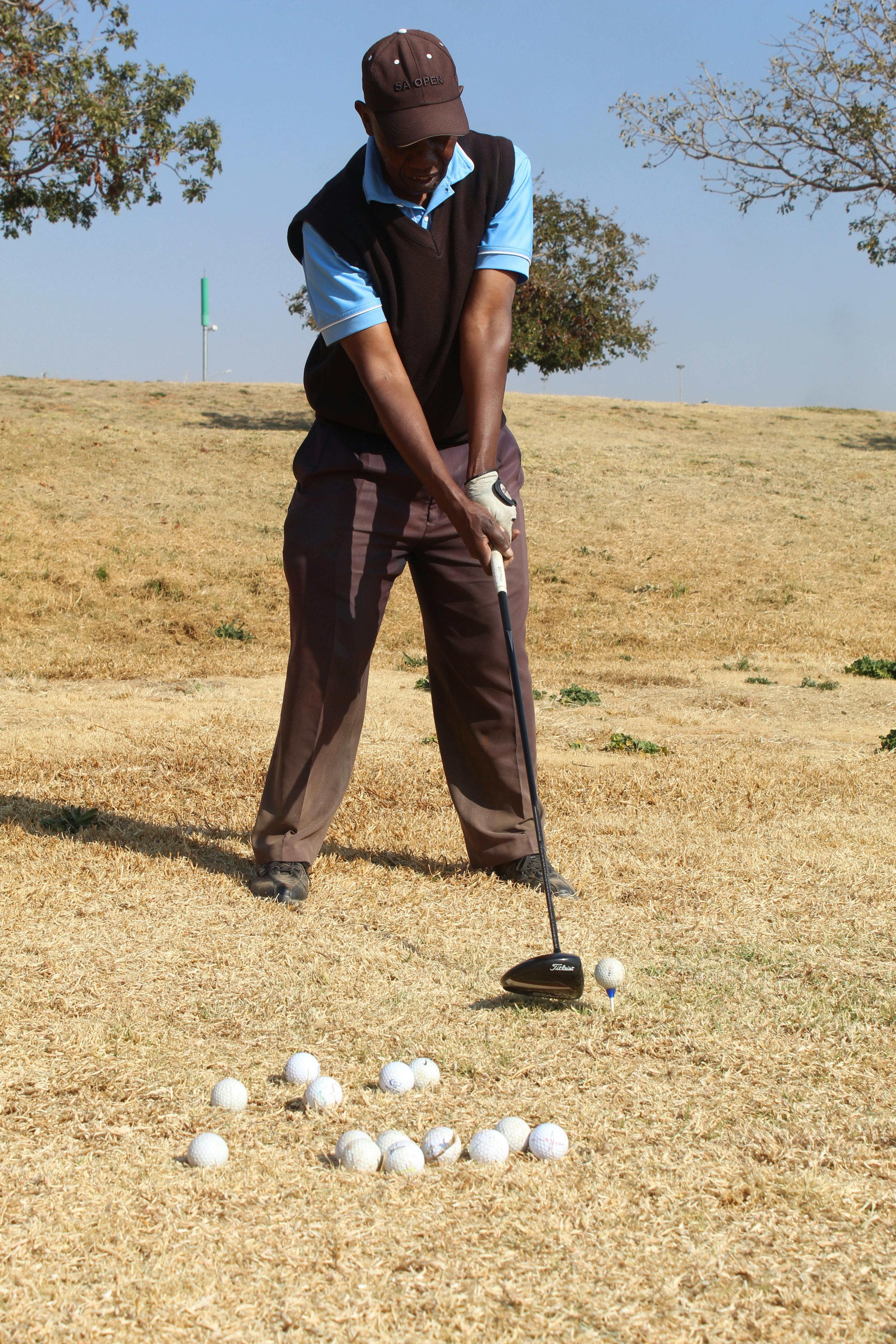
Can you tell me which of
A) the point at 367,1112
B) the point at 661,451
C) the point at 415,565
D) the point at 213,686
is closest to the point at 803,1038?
the point at 367,1112

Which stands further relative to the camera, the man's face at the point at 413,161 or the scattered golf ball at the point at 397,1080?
the man's face at the point at 413,161

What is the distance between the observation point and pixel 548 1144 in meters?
2.41

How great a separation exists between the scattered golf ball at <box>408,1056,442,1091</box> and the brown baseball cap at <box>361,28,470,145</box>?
2.46 m

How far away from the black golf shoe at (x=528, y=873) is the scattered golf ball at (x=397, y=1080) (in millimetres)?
1457

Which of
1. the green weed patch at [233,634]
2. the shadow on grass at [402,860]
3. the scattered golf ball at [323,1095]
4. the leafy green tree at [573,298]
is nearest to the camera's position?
the scattered golf ball at [323,1095]

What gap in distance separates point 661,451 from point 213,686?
14.7 m

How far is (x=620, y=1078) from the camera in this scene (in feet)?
9.08

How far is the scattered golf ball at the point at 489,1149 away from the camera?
238 centimetres

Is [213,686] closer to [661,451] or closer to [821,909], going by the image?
[821,909]

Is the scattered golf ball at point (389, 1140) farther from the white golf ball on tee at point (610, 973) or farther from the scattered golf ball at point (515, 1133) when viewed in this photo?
the white golf ball on tee at point (610, 973)

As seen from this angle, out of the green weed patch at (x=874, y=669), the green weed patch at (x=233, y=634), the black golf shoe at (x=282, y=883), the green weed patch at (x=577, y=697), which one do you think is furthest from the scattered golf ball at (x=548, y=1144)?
the green weed patch at (x=233, y=634)

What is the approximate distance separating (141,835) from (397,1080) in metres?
2.31

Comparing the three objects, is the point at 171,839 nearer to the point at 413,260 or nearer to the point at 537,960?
the point at 537,960

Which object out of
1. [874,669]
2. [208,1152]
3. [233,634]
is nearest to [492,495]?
[208,1152]
